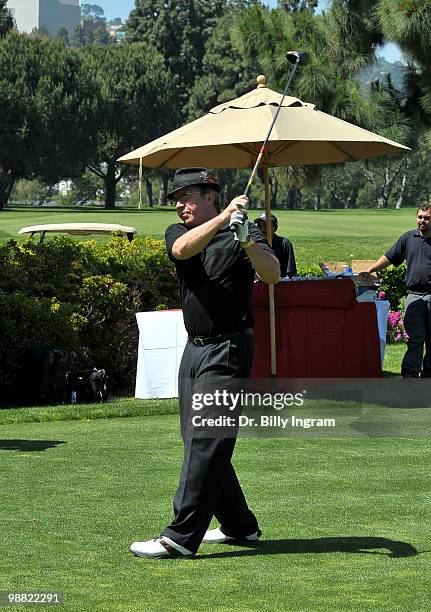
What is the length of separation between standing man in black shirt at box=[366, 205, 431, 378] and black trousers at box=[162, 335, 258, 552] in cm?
636

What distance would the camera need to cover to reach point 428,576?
5.27 m

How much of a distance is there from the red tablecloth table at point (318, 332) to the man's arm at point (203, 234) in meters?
6.21

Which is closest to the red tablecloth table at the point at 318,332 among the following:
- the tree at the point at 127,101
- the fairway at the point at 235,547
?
the fairway at the point at 235,547

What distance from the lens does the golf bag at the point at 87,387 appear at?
12.2m

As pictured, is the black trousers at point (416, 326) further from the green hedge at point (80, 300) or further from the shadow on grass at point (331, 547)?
the shadow on grass at point (331, 547)

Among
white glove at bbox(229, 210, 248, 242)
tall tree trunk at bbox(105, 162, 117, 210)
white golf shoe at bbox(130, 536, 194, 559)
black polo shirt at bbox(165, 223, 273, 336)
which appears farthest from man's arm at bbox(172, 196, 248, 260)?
tall tree trunk at bbox(105, 162, 117, 210)

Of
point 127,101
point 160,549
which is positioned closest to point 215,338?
point 160,549

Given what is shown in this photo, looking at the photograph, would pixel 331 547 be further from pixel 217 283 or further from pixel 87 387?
pixel 87 387

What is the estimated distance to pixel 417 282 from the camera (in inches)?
465

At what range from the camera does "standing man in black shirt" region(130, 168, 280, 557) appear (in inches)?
217

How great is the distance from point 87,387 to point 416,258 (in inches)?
136

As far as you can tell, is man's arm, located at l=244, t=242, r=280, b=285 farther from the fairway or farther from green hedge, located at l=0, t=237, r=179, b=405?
green hedge, located at l=0, t=237, r=179, b=405

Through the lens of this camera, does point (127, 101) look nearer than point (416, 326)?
No

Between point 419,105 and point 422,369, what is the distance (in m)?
7.86
